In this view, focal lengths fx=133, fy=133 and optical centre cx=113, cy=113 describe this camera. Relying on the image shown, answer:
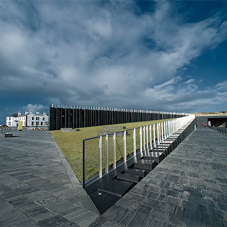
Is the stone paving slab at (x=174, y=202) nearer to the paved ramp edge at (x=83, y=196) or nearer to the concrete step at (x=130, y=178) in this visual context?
the concrete step at (x=130, y=178)

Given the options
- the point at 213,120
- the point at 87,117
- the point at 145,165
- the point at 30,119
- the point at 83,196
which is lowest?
the point at 83,196

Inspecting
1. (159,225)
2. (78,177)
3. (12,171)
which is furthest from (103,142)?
(12,171)

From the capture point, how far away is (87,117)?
34.8m

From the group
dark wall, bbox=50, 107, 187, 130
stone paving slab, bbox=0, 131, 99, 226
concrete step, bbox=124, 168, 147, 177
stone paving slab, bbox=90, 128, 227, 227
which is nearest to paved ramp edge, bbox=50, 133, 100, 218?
stone paving slab, bbox=0, 131, 99, 226

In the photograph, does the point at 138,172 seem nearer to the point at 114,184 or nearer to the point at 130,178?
the point at 130,178

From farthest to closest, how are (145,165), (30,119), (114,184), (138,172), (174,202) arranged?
(30,119) → (145,165) → (138,172) → (114,184) → (174,202)

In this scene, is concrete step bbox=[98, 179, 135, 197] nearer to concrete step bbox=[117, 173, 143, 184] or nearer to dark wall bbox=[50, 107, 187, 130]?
concrete step bbox=[117, 173, 143, 184]

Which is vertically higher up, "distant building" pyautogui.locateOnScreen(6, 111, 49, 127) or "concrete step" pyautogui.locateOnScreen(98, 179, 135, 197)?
"distant building" pyautogui.locateOnScreen(6, 111, 49, 127)

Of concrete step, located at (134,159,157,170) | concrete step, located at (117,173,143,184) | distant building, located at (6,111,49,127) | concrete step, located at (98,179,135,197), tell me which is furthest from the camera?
distant building, located at (6,111,49,127)

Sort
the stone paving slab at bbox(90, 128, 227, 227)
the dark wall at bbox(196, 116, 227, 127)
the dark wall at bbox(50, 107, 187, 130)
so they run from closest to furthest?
the stone paving slab at bbox(90, 128, 227, 227) < the dark wall at bbox(50, 107, 187, 130) < the dark wall at bbox(196, 116, 227, 127)

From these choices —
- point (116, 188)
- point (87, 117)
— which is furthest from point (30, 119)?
point (116, 188)

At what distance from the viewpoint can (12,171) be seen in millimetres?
4555

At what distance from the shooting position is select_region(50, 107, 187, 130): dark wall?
30.5 metres

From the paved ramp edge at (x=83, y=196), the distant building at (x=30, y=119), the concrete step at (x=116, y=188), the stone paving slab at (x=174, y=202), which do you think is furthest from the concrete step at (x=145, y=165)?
the distant building at (x=30, y=119)
